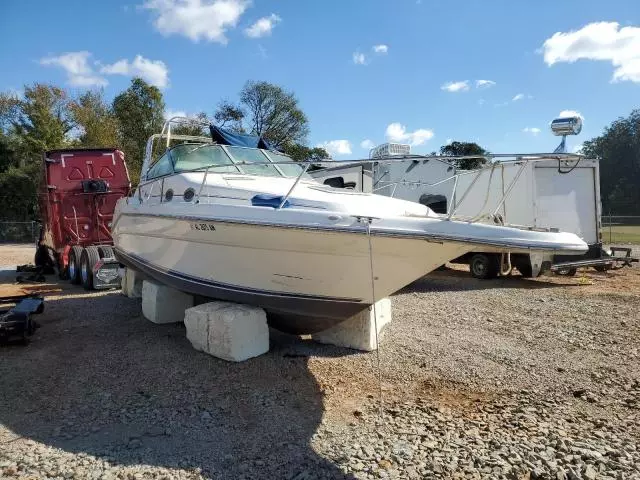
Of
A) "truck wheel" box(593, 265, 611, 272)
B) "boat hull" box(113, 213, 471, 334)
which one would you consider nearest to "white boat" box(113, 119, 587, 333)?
"boat hull" box(113, 213, 471, 334)

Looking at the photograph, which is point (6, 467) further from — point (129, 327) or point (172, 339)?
point (129, 327)

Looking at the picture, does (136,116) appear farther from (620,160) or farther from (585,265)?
(620,160)

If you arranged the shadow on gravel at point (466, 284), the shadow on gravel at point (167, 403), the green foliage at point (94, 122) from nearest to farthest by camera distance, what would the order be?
the shadow on gravel at point (167, 403) → the shadow on gravel at point (466, 284) → the green foliage at point (94, 122)

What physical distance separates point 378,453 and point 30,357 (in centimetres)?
378

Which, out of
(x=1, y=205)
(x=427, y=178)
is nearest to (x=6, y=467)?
(x=427, y=178)

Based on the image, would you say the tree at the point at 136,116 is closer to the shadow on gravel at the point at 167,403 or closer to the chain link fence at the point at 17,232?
the chain link fence at the point at 17,232

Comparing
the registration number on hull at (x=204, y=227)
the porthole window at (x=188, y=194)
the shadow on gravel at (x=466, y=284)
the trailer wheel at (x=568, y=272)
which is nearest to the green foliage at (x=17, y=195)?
the shadow on gravel at (x=466, y=284)

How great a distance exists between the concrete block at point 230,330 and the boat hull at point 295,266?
140 mm

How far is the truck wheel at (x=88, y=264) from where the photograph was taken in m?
9.27

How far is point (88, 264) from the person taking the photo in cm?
938

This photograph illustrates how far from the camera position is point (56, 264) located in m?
11.7

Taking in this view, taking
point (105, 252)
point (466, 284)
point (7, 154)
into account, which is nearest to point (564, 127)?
point (466, 284)

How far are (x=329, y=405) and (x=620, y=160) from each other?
6176 centimetres

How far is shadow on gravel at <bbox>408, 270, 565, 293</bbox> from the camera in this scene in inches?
375
